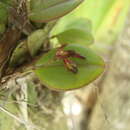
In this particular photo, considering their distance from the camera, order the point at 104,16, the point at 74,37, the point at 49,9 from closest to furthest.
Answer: the point at 49,9 < the point at 74,37 < the point at 104,16

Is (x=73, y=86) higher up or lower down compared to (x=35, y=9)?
lower down

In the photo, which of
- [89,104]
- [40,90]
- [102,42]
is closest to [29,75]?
[40,90]

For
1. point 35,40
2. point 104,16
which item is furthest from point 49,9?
point 104,16

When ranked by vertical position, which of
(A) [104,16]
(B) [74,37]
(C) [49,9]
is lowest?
(A) [104,16]

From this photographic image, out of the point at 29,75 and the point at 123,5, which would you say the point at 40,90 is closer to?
the point at 29,75

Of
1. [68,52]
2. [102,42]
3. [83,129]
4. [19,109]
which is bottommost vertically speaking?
[83,129]

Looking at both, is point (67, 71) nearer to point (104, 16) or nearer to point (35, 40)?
point (35, 40)

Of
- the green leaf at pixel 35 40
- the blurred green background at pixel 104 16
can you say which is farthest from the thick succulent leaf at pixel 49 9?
the blurred green background at pixel 104 16
